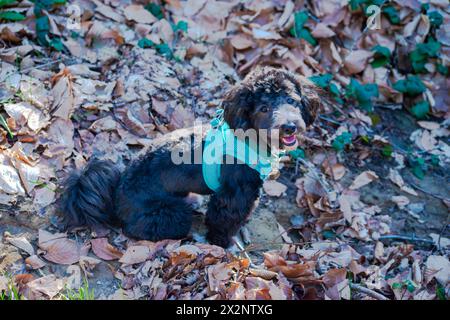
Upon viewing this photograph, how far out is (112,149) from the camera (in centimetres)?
508

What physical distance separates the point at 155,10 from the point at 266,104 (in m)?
2.68

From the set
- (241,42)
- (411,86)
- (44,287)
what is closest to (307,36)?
(241,42)

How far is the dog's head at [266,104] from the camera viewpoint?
12.6 ft

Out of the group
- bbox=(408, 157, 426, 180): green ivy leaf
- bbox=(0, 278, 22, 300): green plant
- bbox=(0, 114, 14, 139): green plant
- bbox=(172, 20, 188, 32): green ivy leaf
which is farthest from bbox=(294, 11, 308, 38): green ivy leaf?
bbox=(0, 278, 22, 300): green plant

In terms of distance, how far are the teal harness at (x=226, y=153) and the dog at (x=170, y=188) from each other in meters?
0.06

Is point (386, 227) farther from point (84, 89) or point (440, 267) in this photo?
point (84, 89)

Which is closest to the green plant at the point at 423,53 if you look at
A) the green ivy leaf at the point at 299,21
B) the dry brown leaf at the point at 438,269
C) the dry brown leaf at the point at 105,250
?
the green ivy leaf at the point at 299,21

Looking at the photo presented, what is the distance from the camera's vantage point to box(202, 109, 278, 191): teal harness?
4.07 m

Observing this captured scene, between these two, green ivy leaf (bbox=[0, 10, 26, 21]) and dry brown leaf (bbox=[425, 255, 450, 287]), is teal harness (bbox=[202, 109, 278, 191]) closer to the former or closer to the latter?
dry brown leaf (bbox=[425, 255, 450, 287])

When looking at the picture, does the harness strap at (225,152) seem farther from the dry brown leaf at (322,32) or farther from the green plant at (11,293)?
the dry brown leaf at (322,32)

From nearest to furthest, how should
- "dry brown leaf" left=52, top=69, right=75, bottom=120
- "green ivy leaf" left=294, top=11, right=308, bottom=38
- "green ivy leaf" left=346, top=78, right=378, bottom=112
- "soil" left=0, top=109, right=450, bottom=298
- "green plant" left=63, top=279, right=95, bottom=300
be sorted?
"green plant" left=63, top=279, right=95, bottom=300 → "soil" left=0, top=109, right=450, bottom=298 → "dry brown leaf" left=52, top=69, right=75, bottom=120 → "green ivy leaf" left=346, top=78, right=378, bottom=112 → "green ivy leaf" left=294, top=11, right=308, bottom=38

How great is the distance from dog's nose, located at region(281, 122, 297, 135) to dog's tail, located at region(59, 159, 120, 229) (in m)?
1.47
